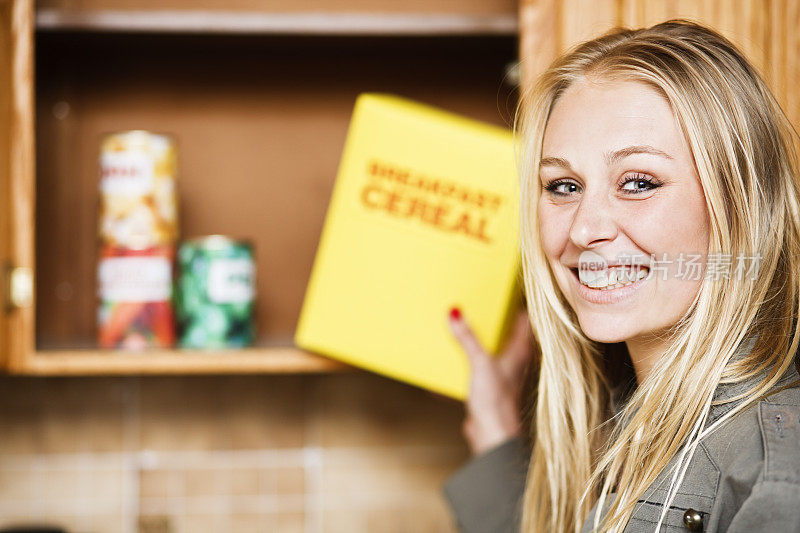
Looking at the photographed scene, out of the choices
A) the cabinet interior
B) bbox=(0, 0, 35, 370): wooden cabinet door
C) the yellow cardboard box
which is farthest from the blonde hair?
bbox=(0, 0, 35, 370): wooden cabinet door

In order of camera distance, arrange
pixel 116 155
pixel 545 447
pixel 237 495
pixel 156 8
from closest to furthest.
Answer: pixel 545 447, pixel 116 155, pixel 156 8, pixel 237 495

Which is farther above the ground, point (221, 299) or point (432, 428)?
point (221, 299)

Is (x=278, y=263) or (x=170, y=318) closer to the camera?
(x=170, y=318)

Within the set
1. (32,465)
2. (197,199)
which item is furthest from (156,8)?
(32,465)

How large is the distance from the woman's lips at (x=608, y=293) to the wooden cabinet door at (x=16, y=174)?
0.79m

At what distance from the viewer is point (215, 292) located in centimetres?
119

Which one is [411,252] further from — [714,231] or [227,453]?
[227,453]

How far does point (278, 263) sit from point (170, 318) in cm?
31

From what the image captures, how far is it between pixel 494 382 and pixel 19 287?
0.71 m

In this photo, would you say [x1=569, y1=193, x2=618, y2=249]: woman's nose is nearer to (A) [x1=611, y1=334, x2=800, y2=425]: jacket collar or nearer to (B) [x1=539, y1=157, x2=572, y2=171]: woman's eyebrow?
(B) [x1=539, y1=157, x2=572, y2=171]: woman's eyebrow

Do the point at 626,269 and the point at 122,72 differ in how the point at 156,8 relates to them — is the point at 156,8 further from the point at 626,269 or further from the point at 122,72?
the point at 626,269

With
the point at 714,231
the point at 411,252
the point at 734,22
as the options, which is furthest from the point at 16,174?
the point at 734,22

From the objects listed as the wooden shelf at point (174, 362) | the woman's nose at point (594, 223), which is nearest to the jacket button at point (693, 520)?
the woman's nose at point (594, 223)

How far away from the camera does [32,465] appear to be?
1481 mm
